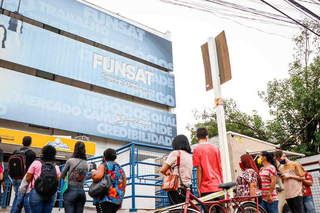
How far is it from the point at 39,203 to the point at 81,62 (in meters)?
15.1

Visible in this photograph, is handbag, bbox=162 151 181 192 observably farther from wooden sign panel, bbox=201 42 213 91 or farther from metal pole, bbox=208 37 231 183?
wooden sign panel, bbox=201 42 213 91

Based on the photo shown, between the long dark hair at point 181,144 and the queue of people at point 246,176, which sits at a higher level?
the long dark hair at point 181,144

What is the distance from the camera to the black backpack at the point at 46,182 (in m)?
4.25

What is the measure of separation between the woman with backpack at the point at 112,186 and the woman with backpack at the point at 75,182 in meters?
0.43

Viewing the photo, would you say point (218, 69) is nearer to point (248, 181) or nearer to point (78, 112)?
point (248, 181)

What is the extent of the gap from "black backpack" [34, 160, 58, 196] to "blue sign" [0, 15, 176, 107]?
13.1m

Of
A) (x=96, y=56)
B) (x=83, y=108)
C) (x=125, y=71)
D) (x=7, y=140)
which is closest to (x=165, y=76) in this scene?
(x=125, y=71)

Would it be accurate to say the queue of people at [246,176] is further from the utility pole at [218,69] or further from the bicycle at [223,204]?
the utility pole at [218,69]

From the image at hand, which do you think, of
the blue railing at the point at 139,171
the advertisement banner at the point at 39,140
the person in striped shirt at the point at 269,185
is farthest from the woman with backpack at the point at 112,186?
the advertisement banner at the point at 39,140

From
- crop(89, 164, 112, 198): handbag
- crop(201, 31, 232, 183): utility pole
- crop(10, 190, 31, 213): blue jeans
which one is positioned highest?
crop(201, 31, 232, 183): utility pole

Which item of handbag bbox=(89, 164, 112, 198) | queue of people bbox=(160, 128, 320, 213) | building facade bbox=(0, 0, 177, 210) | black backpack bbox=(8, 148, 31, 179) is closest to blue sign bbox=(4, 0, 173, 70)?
building facade bbox=(0, 0, 177, 210)

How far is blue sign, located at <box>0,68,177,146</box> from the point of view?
1520cm

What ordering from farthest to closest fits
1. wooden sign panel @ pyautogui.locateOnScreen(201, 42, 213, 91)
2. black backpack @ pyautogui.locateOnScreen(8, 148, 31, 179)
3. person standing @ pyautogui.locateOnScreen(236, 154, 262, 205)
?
wooden sign panel @ pyautogui.locateOnScreen(201, 42, 213, 91), black backpack @ pyautogui.locateOnScreen(8, 148, 31, 179), person standing @ pyautogui.locateOnScreen(236, 154, 262, 205)

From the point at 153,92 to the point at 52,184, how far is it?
17.7 metres
